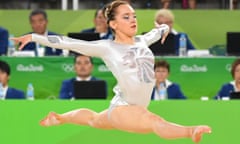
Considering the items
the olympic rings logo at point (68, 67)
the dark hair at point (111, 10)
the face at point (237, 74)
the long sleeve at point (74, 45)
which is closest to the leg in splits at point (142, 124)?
the long sleeve at point (74, 45)

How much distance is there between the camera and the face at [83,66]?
671cm

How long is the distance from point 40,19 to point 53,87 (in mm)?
827

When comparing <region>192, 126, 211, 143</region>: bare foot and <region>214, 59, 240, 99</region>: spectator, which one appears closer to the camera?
<region>192, 126, 211, 143</region>: bare foot

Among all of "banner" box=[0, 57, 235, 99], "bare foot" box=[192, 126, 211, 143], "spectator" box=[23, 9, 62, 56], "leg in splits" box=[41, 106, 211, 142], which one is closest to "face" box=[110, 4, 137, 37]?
"leg in splits" box=[41, 106, 211, 142]

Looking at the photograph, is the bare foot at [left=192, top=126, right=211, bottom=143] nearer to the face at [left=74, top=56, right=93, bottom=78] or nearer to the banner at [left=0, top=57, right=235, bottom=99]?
the face at [left=74, top=56, right=93, bottom=78]

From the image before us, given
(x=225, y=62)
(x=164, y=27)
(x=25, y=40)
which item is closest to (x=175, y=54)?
(x=225, y=62)

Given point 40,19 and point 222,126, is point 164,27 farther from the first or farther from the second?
point 40,19

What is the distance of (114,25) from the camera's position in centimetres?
351

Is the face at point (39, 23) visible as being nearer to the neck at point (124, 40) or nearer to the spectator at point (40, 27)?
the spectator at point (40, 27)

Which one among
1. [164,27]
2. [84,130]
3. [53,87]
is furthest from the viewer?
[53,87]

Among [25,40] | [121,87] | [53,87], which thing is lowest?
[53,87]

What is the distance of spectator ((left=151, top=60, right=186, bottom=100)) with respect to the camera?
6.64 metres

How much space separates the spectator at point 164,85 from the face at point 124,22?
3112 millimetres

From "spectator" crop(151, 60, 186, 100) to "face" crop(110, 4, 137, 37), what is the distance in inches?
123
